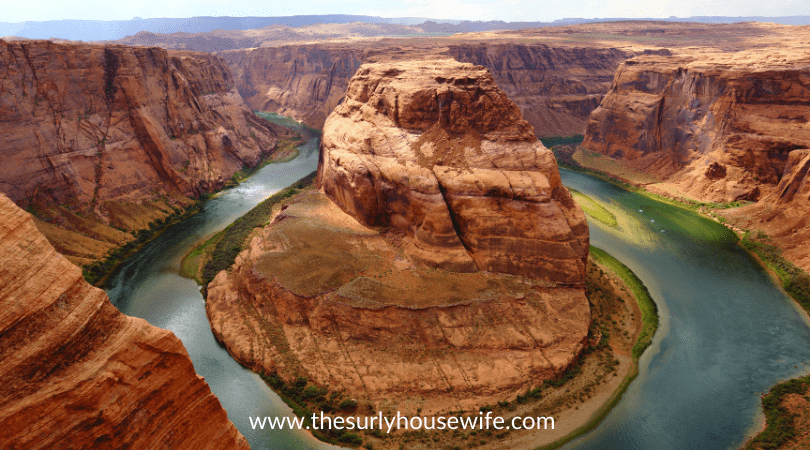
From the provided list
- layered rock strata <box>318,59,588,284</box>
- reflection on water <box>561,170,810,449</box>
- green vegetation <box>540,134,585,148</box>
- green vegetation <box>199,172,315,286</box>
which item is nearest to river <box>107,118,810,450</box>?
reflection on water <box>561,170,810,449</box>

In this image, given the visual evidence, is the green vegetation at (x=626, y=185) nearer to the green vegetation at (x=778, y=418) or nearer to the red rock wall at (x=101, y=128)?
the green vegetation at (x=778, y=418)

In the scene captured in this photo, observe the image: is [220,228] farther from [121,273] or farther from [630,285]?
[630,285]

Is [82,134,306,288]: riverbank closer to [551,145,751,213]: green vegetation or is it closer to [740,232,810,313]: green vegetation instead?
[551,145,751,213]: green vegetation

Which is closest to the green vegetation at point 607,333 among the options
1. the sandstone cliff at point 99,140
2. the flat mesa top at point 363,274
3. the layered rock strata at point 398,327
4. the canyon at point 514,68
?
the layered rock strata at point 398,327

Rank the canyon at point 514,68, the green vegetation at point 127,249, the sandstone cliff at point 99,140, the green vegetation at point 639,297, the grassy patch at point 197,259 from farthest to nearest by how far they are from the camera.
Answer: the canyon at point 514,68 → the sandstone cliff at point 99,140 → the grassy patch at point 197,259 → the green vegetation at point 127,249 → the green vegetation at point 639,297

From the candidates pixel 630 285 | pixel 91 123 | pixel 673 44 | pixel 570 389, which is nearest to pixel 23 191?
pixel 91 123

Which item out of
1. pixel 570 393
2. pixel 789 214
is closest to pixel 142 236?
pixel 570 393
